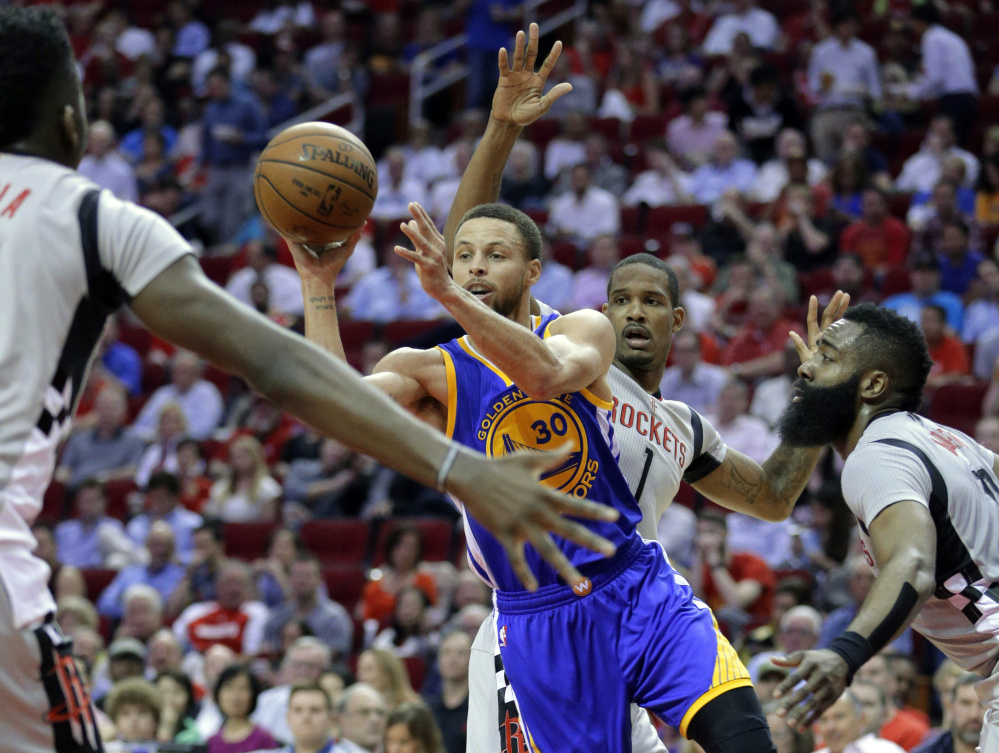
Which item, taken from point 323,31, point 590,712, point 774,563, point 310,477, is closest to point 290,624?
point 310,477

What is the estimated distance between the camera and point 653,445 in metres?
5.05

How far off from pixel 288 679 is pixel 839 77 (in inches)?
388

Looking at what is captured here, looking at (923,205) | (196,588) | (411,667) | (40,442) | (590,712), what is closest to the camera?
(40,442)

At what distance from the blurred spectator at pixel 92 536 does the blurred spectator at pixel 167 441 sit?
0.62 meters

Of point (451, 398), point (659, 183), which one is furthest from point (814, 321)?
Answer: point (659, 183)

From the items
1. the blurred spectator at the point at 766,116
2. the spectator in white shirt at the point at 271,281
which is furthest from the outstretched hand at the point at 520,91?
the blurred spectator at the point at 766,116

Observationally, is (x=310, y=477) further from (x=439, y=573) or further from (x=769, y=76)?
(x=769, y=76)

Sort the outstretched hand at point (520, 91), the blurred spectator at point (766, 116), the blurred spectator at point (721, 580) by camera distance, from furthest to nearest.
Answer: the blurred spectator at point (766, 116)
the blurred spectator at point (721, 580)
the outstretched hand at point (520, 91)

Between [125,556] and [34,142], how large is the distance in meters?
9.78

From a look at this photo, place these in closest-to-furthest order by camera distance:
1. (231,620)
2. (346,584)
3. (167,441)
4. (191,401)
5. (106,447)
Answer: (231,620) → (346,584) → (167,441) → (106,447) → (191,401)

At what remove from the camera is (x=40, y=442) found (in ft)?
8.57

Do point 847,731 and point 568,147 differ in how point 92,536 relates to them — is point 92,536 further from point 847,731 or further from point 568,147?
point 847,731

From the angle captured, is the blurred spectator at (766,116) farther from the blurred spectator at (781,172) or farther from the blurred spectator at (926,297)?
the blurred spectator at (926,297)

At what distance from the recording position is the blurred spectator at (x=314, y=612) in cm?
1010
